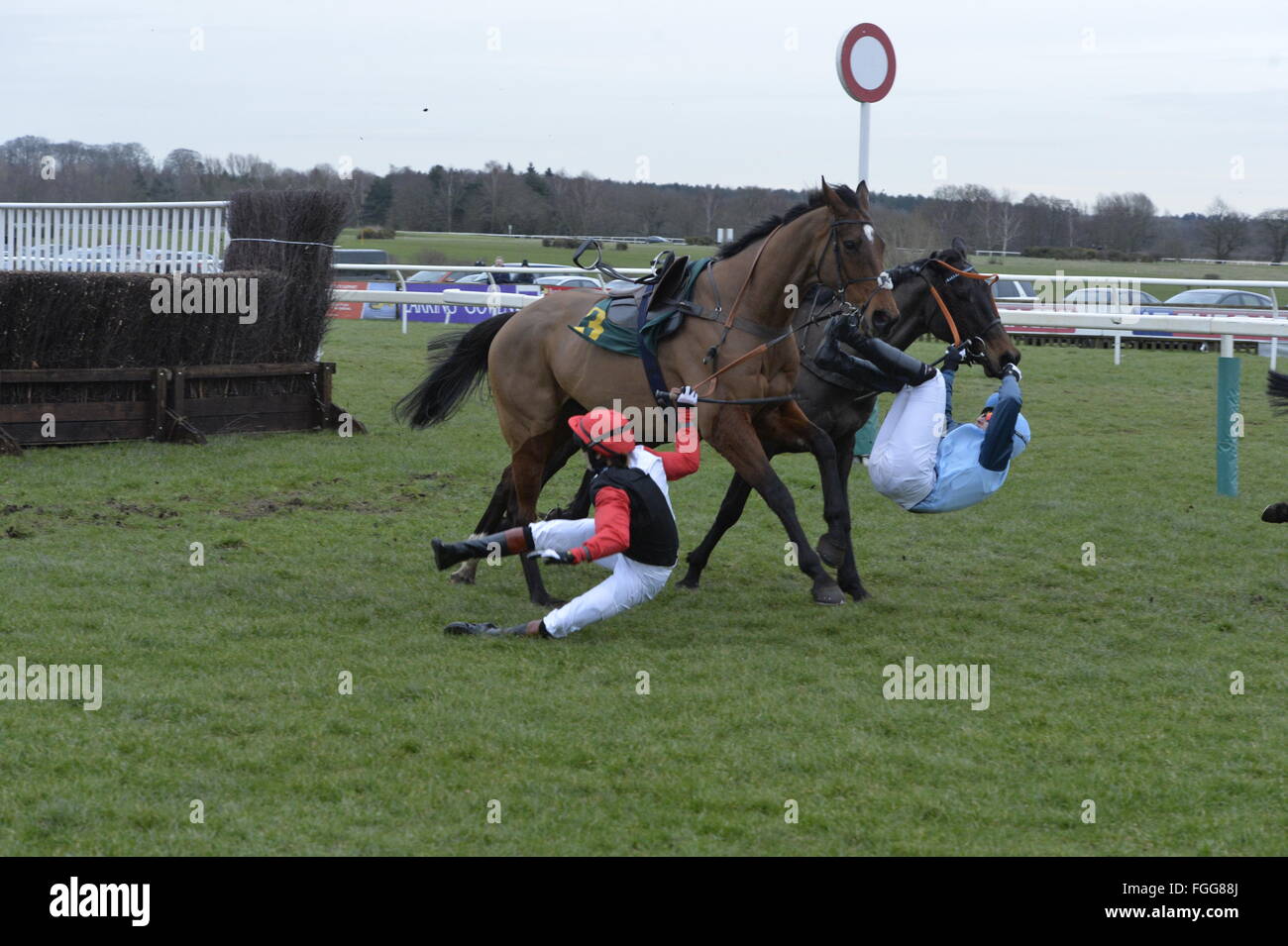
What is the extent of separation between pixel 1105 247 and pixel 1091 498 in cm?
2947

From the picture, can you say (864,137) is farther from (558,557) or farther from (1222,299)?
(1222,299)

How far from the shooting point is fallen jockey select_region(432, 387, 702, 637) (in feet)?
19.0

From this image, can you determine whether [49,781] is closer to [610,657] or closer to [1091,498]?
[610,657]

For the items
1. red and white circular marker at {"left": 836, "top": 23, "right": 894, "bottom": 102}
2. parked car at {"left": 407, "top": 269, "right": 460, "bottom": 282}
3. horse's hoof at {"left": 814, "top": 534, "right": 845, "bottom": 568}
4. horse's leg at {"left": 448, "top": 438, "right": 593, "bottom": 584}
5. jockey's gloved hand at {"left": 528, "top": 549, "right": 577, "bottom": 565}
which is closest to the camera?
jockey's gloved hand at {"left": 528, "top": 549, "right": 577, "bottom": 565}

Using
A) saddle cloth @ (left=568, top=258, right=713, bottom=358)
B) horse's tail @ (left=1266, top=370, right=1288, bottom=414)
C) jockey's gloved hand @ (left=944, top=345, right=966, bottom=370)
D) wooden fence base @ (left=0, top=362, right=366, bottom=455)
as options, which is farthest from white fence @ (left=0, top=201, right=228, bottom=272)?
horse's tail @ (left=1266, top=370, right=1288, bottom=414)

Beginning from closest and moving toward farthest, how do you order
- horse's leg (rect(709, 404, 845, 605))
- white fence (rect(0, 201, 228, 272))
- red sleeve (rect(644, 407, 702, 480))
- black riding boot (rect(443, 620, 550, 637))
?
black riding boot (rect(443, 620, 550, 637)) → red sleeve (rect(644, 407, 702, 480)) → horse's leg (rect(709, 404, 845, 605)) → white fence (rect(0, 201, 228, 272))

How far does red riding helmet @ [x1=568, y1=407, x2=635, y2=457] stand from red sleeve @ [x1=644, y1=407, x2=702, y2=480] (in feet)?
1.00

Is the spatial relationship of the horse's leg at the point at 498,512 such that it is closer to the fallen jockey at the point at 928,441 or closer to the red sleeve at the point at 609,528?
the red sleeve at the point at 609,528

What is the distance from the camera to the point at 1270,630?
6.21 m

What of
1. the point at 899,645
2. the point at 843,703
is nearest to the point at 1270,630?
the point at 899,645

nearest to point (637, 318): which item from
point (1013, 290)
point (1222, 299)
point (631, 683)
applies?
point (631, 683)

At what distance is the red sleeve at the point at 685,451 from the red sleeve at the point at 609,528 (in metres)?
0.51

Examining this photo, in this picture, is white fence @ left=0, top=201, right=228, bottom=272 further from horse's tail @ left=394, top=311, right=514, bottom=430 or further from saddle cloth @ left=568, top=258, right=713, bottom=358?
saddle cloth @ left=568, top=258, right=713, bottom=358

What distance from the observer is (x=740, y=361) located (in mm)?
6430
